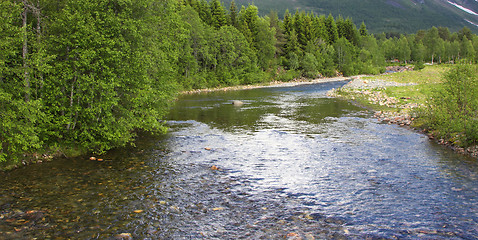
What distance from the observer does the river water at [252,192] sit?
9.97 metres

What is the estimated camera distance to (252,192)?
13219 millimetres

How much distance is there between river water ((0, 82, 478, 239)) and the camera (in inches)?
392

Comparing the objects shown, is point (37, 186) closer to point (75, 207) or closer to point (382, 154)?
point (75, 207)

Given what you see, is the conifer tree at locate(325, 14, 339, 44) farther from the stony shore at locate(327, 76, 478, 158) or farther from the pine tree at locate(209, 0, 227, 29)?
the stony shore at locate(327, 76, 478, 158)

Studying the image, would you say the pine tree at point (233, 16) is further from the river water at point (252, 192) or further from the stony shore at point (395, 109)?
the river water at point (252, 192)

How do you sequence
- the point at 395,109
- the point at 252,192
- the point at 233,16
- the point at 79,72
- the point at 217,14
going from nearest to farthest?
1. the point at 252,192
2. the point at 79,72
3. the point at 395,109
4. the point at 217,14
5. the point at 233,16

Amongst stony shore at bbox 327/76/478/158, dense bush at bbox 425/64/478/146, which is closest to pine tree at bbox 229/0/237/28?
stony shore at bbox 327/76/478/158

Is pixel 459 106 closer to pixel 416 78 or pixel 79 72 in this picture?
pixel 79 72

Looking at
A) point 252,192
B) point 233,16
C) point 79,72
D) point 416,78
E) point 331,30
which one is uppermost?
point 233,16

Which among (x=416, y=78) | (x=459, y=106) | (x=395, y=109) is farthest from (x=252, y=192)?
(x=416, y=78)

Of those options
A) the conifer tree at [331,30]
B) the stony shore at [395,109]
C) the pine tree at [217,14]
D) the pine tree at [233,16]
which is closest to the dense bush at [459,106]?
the stony shore at [395,109]

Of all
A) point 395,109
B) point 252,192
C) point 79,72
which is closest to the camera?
point 252,192

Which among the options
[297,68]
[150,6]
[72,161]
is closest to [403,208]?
[72,161]

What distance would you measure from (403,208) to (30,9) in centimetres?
1906
